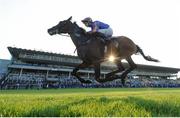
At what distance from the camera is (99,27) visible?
888cm

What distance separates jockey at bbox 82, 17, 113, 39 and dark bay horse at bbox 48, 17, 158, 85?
0.74ft

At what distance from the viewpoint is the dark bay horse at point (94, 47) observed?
8.24 m

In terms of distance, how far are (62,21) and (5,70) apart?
55.2 metres

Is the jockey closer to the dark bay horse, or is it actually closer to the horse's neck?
the dark bay horse

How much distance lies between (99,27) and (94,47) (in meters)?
0.92

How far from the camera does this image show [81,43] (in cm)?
845

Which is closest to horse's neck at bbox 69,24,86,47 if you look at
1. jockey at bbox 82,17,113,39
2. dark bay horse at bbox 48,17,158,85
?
dark bay horse at bbox 48,17,158,85

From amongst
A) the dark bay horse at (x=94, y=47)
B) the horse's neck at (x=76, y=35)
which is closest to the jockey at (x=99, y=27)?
the dark bay horse at (x=94, y=47)

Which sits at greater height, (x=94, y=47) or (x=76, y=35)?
(x=76, y=35)

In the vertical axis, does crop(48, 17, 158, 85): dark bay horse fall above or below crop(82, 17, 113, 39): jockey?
below

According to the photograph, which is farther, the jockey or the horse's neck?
the horse's neck

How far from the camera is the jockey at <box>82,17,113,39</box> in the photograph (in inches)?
327

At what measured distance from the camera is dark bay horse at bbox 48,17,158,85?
8.24m

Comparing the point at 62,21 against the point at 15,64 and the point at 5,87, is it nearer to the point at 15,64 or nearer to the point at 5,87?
the point at 5,87
